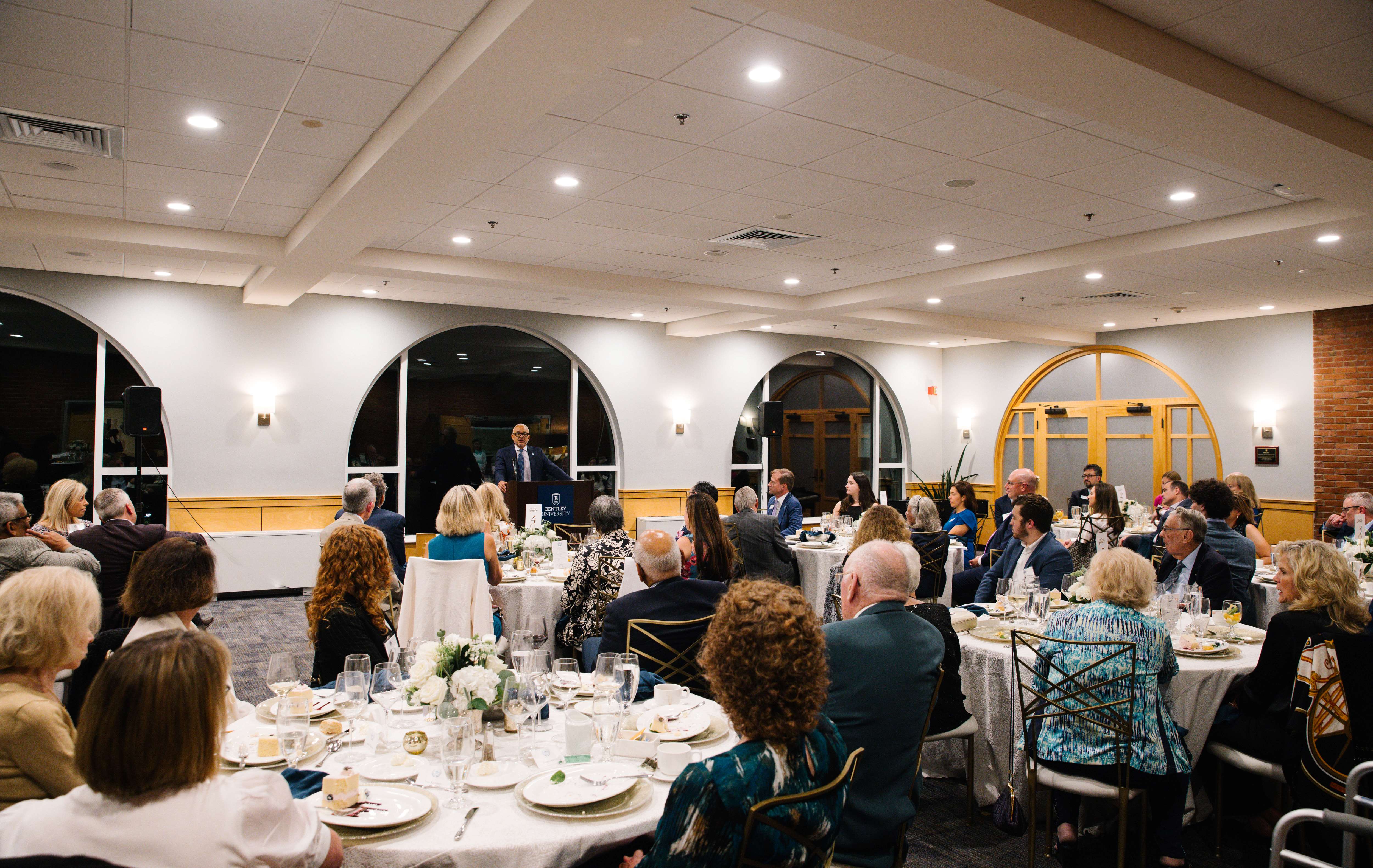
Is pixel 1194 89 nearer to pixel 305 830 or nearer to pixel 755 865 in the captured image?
pixel 755 865

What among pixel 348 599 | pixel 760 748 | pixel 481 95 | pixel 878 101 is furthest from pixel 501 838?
pixel 878 101

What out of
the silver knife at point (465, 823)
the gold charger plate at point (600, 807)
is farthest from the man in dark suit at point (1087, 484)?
the silver knife at point (465, 823)

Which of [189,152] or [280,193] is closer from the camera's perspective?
[189,152]

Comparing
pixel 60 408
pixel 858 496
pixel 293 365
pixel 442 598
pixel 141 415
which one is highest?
pixel 293 365

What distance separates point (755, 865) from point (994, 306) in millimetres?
9867

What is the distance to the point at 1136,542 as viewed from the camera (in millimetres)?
8297

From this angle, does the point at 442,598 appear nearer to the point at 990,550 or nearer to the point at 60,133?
the point at 60,133

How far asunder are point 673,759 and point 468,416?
9.38 metres

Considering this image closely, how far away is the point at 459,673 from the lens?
2.48 meters

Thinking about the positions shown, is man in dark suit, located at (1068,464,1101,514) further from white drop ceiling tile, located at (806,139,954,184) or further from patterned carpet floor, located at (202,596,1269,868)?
patterned carpet floor, located at (202,596,1269,868)

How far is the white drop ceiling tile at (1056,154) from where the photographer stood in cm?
488

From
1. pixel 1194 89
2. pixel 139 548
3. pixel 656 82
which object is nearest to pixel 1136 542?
pixel 1194 89

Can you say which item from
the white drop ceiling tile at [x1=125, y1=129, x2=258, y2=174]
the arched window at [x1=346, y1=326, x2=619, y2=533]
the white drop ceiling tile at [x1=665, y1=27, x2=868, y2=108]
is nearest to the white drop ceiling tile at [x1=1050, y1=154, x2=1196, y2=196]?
the white drop ceiling tile at [x1=665, y1=27, x2=868, y2=108]

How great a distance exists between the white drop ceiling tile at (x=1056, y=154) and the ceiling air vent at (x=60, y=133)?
5074 mm
